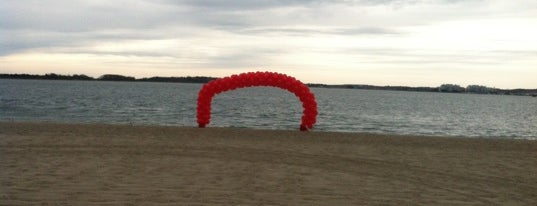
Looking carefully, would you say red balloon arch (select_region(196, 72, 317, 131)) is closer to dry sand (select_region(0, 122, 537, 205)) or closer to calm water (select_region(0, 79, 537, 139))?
dry sand (select_region(0, 122, 537, 205))

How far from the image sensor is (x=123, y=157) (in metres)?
11.8

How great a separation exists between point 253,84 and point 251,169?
336 inches

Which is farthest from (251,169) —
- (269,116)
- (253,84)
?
(269,116)

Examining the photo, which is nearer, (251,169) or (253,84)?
(251,169)

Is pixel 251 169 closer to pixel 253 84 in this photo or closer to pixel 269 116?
pixel 253 84

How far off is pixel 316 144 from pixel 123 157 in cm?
552

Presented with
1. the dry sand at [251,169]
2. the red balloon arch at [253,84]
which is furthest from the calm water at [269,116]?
the dry sand at [251,169]

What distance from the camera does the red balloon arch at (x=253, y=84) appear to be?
1903 cm

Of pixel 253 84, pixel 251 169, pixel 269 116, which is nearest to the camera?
pixel 251 169

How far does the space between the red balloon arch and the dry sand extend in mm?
2318

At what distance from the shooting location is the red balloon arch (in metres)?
19.0

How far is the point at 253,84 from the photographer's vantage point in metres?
19.0

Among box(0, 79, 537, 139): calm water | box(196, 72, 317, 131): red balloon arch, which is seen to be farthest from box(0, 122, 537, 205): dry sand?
box(0, 79, 537, 139): calm water

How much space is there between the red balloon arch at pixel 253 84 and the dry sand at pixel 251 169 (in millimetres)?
2318
